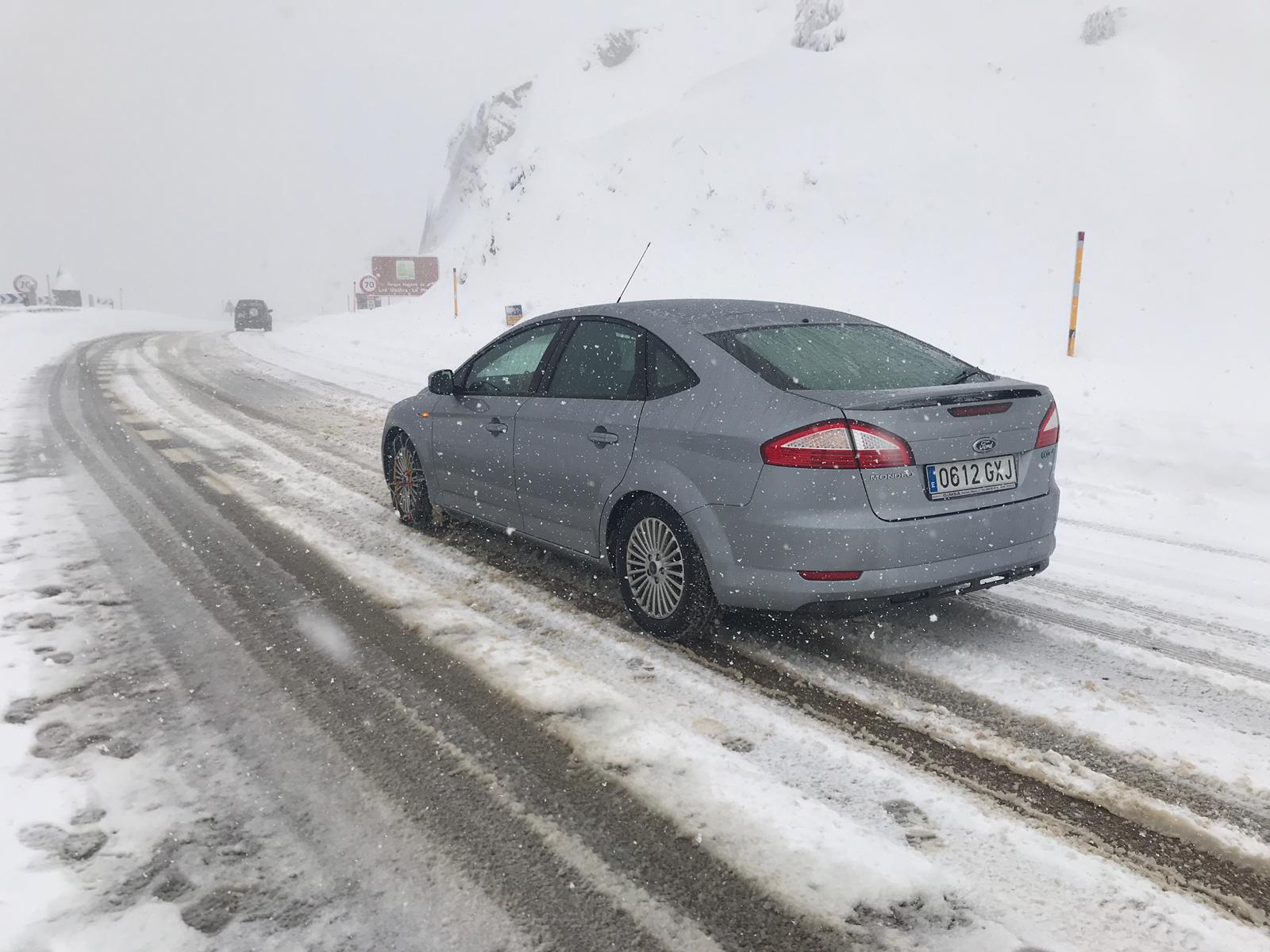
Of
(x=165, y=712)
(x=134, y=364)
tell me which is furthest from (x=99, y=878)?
(x=134, y=364)

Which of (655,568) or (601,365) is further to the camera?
(601,365)

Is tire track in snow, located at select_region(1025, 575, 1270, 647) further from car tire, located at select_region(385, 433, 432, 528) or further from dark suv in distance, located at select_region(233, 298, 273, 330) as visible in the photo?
dark suv in distance, located at select_region(233, 298, 273, 330)

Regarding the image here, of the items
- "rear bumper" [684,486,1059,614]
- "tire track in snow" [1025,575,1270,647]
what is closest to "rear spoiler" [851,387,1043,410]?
"rear bumper" [684,486,1059,614]

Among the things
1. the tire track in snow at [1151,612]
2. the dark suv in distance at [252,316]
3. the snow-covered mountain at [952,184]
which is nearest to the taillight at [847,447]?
the tire track in snow at [1151,612]

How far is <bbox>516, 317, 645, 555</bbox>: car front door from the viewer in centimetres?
427

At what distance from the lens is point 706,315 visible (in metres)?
4.38

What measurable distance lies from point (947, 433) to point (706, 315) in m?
1.38

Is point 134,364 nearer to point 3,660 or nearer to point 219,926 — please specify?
point 3,660

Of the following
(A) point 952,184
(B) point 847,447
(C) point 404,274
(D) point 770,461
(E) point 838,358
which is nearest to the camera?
(B) point 847,447

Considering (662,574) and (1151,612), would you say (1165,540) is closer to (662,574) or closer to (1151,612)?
(1151,612)

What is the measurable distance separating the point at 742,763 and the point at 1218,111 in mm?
18680

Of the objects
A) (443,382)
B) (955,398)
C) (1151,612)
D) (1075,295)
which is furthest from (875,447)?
(1075,295)

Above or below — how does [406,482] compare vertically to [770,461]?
below

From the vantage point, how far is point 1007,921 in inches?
87.8
